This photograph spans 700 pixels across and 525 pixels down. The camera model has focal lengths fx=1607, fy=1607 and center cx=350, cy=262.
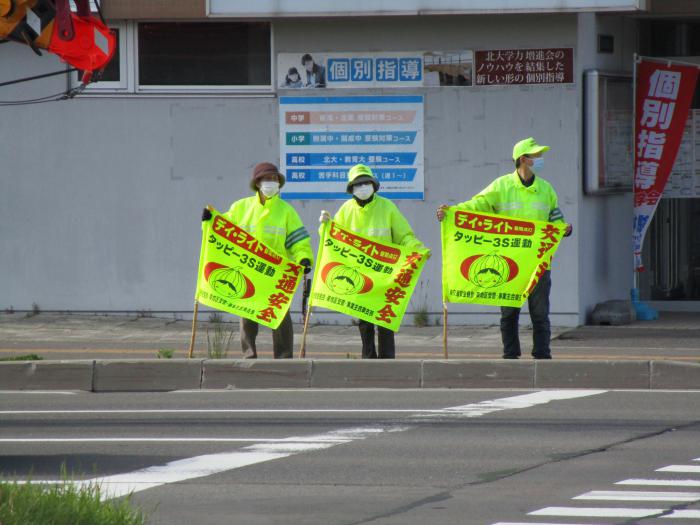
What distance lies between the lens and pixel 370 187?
14.3m

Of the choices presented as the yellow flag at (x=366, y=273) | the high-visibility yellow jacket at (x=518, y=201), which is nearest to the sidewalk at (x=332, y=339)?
the yellow flag at (x=366, y=273)

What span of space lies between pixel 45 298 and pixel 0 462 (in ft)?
30.0

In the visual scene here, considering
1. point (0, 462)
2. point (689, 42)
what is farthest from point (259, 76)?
point (0, 462)

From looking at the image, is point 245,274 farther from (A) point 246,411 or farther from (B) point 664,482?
(B) point 664,482

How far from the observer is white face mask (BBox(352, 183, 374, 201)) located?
14258 millimetres

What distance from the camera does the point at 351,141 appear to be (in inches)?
706

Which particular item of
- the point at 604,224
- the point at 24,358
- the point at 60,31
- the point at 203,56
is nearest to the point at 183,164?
the point at 203,56

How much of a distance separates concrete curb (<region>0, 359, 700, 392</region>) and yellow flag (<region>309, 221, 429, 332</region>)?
0.68 meters

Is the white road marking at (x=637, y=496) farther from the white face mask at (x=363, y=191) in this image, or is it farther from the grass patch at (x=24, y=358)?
the grass patch at (x=24, y=358)

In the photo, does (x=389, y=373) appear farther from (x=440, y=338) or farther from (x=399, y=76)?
(x=399, y=76)

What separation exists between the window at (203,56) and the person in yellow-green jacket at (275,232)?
12.9 ft

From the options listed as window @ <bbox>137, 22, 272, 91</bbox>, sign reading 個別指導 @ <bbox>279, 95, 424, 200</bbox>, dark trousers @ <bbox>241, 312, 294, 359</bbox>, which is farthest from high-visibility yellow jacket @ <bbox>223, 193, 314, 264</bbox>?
window @ <bbox>137, 22, 272, 91</bbox>

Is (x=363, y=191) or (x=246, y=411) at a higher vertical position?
(x=363, y=191)

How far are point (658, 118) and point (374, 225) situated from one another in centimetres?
545
